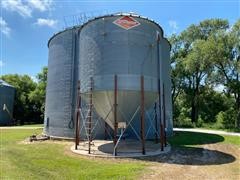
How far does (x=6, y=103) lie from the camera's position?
41156mm

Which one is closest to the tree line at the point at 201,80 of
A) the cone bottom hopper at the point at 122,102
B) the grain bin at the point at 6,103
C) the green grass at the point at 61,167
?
the grain bin at the point at 6,103

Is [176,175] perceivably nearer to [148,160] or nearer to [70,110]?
[148,160]

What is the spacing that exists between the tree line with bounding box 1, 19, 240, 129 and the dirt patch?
16.0m

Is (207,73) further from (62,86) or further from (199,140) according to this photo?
(62,86)

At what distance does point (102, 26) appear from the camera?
44.3 ft

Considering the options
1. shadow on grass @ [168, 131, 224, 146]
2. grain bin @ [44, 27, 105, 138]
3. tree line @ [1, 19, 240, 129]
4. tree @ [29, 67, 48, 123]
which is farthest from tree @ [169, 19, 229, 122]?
tree @ [29, 67, 48, 123]

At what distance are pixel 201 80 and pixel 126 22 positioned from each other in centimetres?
2566

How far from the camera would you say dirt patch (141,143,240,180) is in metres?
8.34

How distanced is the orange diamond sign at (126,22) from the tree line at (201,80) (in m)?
16.2

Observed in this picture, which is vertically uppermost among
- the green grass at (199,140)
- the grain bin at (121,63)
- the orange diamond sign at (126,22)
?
the orange diamond sign at (126,22)

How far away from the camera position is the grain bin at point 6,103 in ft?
131

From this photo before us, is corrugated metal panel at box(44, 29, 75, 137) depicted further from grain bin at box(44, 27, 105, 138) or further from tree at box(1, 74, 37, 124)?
tree at box(1, 74, 37, 124)

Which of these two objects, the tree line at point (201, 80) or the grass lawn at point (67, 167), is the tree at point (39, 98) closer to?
the tree line at point (201, 80)

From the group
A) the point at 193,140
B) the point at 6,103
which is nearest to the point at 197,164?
the point at 193,140
